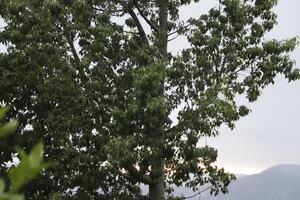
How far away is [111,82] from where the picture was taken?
22109mm

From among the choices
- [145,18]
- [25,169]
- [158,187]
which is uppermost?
[145,18]

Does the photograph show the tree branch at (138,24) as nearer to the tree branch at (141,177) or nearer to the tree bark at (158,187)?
the tree bark at (158,187)

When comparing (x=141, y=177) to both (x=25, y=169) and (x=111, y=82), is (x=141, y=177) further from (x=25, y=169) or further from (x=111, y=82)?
(x=25, y=169)

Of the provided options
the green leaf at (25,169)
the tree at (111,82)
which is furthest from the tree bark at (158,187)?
the green leaf at (25,169)

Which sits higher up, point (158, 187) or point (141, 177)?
point (141, 177)

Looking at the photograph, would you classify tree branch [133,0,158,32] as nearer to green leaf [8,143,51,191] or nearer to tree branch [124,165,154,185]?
tree branch [124,165,154,185]

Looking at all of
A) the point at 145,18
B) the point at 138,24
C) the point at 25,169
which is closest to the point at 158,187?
the point at 138,24

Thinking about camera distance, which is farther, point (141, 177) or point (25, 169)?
point (141, 177)

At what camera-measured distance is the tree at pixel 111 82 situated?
20.2 metres

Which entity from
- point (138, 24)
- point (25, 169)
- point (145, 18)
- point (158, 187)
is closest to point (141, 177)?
point (158, 187)

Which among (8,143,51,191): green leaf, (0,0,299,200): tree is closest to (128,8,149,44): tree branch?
(0,0,299,200): tree

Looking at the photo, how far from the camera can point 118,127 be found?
19.0 meters

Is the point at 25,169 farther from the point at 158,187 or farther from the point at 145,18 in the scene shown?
the point at 145,18

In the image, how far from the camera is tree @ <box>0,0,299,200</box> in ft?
66.2
